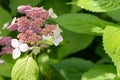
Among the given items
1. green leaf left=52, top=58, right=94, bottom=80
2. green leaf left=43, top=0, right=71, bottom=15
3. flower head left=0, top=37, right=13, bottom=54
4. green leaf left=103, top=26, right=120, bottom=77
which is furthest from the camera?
green leaf left=43, top=0, right=71, bottom=15

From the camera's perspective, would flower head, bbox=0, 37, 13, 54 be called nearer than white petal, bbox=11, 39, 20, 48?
No

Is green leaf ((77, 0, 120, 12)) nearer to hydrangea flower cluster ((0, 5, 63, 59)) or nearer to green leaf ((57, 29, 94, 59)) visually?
hydrangea flower cluster ((0, 5, 63, 59))

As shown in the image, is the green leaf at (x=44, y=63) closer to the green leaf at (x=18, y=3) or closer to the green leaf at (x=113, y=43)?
the green leaf at (x=18, y=3)

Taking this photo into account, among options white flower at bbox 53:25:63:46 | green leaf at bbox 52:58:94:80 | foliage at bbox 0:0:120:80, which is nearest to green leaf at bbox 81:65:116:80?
foliage at bbox 0:0:120:80

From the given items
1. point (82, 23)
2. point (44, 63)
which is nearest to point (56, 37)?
point (82, 23)

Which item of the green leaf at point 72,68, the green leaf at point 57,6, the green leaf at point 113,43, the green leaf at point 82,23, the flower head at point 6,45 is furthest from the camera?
the green leaf at point 57,6

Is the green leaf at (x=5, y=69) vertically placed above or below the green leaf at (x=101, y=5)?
below

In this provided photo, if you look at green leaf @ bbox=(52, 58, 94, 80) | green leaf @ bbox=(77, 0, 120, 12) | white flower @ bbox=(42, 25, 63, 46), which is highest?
green leaf @ bbox=(77, 0, 120, 12)

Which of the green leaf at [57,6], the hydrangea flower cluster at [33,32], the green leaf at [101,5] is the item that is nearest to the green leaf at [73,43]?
the green leaf at [57,6]
